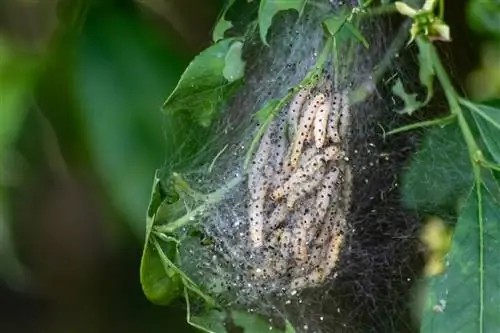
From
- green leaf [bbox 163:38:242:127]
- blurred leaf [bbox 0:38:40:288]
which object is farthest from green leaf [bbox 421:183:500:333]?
blurred leaf [bbox 0:38:40:288]

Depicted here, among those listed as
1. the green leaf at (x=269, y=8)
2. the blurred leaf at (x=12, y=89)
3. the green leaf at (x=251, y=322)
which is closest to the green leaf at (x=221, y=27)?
the green leaf at (x=269, y=8)

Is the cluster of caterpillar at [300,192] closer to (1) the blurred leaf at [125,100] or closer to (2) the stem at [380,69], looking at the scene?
(2) the stem at [380,69]

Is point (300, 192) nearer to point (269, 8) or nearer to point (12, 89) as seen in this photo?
point (269, 8)

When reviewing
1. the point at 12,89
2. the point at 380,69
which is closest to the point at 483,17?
the point at 380,69

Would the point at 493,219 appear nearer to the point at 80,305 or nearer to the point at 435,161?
the point at 435,161

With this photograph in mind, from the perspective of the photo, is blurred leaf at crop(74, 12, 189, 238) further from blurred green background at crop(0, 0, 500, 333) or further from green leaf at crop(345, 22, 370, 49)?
green leaf at crop(345, 22, 370, 49)
